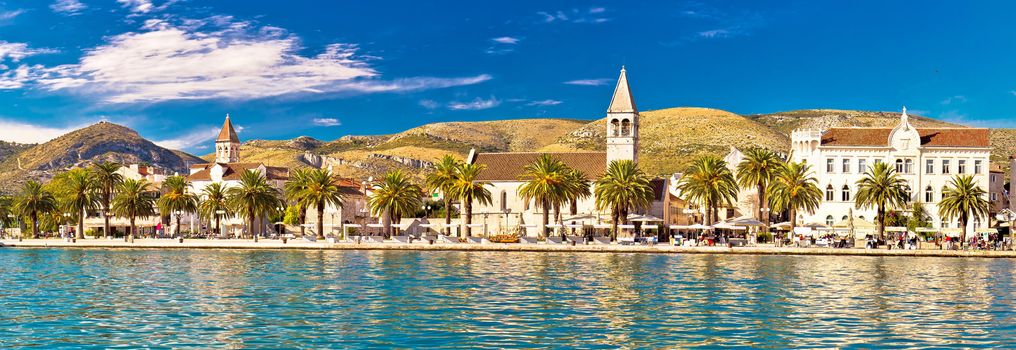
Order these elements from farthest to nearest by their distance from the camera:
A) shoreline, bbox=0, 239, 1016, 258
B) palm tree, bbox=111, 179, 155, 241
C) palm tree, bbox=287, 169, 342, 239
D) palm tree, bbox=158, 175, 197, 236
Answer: palm tree, bbox=158, 175, 197, 236
palm tree, bbox=111, 179, 155, 241
palm tree, bbox=287, 169, 342, 239
shoreline, bbox=0, 239, 1016, 258

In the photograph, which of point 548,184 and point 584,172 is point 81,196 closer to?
point 548,184

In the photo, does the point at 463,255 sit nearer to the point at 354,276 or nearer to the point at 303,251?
the point at 303,251

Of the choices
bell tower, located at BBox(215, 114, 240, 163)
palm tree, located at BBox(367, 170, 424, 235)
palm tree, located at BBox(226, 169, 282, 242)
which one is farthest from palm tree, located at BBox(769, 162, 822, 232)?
bell tower, located at BBox(215, 114, 240, 163)

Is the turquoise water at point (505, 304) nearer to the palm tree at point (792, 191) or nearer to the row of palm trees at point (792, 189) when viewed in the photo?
the row of palm trees at point (792, 189)

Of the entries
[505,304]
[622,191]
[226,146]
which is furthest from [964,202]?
[226,146]

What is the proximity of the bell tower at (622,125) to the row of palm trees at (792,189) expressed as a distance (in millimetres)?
13301

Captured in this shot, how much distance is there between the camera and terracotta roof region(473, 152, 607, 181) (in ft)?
339

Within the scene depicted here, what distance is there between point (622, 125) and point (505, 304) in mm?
67570

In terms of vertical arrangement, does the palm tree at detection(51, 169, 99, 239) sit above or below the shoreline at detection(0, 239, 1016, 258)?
above

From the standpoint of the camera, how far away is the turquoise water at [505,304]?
95.1 feet

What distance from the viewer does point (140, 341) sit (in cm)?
2803

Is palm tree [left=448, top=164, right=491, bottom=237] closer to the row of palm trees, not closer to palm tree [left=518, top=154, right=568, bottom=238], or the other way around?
palm tree [left=518, top=154, right=568, bottom=238]

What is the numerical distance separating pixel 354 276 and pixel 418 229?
171ft

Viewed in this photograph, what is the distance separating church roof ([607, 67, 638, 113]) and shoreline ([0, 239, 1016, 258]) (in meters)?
25.9
